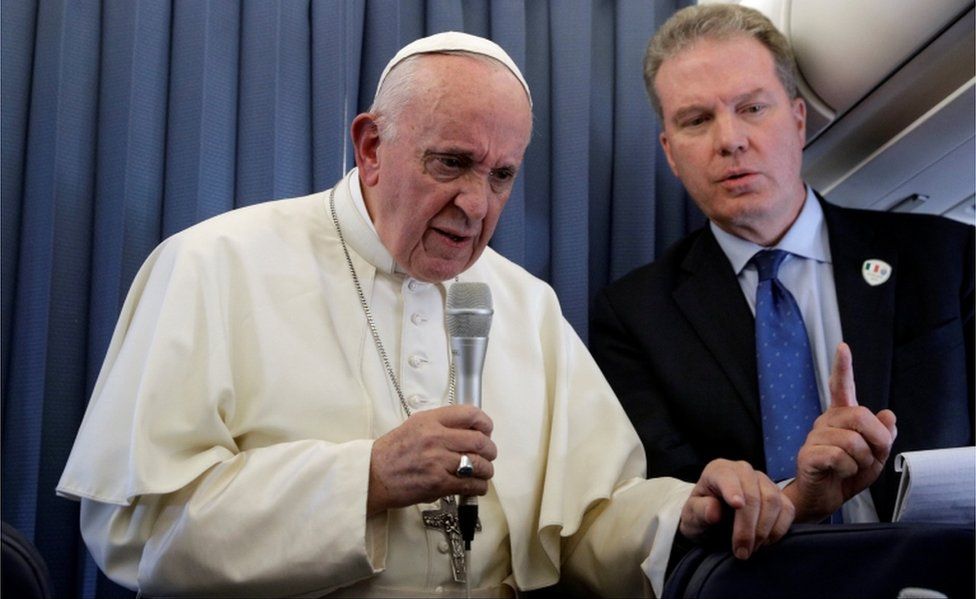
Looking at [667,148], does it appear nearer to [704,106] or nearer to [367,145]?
[704,106]

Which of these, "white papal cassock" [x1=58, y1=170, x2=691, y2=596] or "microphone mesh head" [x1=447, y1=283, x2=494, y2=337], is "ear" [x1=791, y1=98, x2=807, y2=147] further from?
"microphone mesh head" [x1=447, y1=283, x2=494, y2=337]

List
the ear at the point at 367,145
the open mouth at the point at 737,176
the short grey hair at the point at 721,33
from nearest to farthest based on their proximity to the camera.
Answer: the ear at the point at 367,145 < the open mouth at the point at 737,176 < the short grey hair at the point at 721,33

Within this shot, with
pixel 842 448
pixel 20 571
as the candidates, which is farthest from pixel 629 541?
pixel 20 571

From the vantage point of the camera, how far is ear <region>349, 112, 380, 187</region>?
99.3 inches

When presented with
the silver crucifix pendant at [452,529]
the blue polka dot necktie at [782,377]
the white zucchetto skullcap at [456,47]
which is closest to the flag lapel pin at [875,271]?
the blue polka dot necktie at [782,377]

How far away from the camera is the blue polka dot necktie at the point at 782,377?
2734mm

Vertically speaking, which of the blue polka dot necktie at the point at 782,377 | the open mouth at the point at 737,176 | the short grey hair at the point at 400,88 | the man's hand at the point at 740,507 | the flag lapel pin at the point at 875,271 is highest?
the short grey hair at the point at 400,88

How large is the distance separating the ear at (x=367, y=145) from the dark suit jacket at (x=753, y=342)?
862 mm

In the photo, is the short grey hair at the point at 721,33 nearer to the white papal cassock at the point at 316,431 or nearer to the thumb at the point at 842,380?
the white papal cassock at the point at 316,431

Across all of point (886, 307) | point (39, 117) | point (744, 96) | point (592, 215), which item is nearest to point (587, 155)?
point (592, 215)

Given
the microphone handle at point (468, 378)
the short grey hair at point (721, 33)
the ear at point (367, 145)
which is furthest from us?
the short grey hair at point (721, 33)

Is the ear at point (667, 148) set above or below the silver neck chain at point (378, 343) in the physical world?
above

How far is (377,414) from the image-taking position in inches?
93.9

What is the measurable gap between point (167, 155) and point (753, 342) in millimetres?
1600
